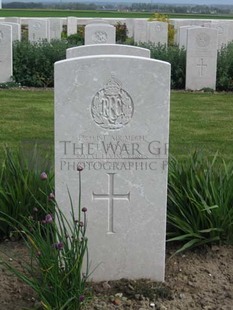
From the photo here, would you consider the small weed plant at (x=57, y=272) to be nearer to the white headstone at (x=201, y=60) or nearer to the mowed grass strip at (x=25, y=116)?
the mowed grass strip at (x=25, y=116)

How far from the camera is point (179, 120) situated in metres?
10.3

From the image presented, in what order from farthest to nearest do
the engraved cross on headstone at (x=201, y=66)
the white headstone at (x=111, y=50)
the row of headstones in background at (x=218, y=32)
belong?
the row of headstones in background at (x=218, y=32), the engraved cross on headstone at (x=201, y=66), the white headstone at (x=111, y=50)

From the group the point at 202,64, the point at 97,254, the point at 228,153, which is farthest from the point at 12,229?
the point at 202,64

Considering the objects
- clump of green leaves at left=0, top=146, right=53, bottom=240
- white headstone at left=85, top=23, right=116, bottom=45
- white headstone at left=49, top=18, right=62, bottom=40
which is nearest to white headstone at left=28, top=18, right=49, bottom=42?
white headstone at left=49, top=18, right=62, bottom=40

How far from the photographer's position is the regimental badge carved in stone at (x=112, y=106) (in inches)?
162

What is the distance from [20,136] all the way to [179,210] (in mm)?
4401

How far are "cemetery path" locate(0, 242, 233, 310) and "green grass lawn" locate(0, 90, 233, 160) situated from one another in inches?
85.4

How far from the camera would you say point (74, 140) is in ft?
13.6

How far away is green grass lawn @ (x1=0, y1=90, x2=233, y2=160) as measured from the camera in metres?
8.53

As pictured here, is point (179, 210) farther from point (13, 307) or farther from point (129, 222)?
point (13, 307)

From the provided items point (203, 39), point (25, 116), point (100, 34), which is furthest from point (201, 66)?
point (25, 116)

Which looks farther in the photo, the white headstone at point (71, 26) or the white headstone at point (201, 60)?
the white headstone at point (71, 26)

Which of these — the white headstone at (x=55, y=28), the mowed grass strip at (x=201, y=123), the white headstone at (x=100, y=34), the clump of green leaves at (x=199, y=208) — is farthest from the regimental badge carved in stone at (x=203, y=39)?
the white headstone at (x=55, y=28)

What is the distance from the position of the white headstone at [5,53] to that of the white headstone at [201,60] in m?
3.33
